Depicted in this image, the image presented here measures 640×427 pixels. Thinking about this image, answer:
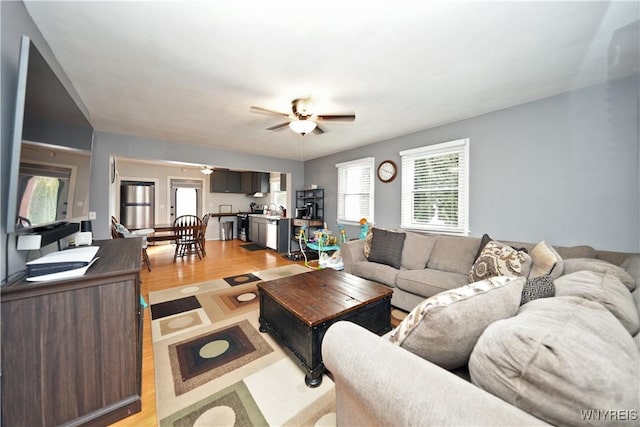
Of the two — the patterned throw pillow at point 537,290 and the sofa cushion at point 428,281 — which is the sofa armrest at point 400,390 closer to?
the patterned throw pillow at point 537,290

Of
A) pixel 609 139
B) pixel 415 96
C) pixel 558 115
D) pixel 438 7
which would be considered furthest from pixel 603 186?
pixel 438 7

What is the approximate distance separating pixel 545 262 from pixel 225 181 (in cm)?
738

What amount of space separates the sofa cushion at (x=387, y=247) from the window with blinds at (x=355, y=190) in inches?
45.5

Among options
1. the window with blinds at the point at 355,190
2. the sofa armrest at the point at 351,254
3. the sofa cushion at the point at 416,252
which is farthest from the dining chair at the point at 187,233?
the sofa cushion at the point at 416,252

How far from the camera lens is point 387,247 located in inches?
119

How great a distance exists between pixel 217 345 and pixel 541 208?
141 inches

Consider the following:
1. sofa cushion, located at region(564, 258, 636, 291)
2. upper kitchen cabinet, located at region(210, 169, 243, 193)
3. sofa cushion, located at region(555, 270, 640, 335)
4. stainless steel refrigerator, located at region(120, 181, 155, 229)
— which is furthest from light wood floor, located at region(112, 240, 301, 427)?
sofa cushion, located at region(564, 258, 636, 291)

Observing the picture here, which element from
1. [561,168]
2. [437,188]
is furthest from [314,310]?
[561,168]

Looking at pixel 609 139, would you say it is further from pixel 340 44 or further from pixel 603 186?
pixel 340 44

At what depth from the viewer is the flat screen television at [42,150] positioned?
1036 mm

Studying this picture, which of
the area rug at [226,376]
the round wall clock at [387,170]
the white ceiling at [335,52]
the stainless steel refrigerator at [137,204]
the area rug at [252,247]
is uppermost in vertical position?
the white ceiling at [335,52]

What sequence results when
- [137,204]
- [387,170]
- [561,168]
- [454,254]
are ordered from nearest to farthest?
1. [561,168]
2. [454,254]
3. [387,170]
4. [137,204]

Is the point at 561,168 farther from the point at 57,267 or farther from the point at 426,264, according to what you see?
the point at 57,267

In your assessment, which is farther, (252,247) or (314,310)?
(252,247)
